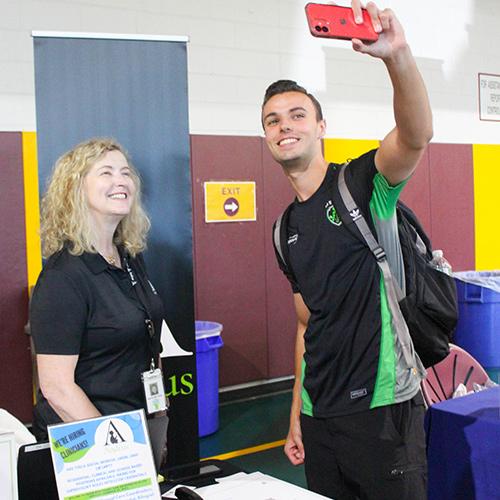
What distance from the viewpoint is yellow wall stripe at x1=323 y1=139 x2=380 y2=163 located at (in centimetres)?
528

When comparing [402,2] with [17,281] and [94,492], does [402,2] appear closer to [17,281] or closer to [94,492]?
[17,281]

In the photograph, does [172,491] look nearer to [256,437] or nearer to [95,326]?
[95,326]

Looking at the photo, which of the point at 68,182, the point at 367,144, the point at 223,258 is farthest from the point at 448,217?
the point at 68,182

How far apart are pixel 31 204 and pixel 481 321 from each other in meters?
3.50

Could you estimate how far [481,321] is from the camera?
5.12 m

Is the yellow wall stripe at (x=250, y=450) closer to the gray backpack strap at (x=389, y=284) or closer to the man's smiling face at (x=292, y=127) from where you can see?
the gray backpack strap at (x=389, y=284)

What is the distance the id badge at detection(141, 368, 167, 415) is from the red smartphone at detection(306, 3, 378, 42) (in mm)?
1142

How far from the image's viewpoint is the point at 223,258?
187 inches

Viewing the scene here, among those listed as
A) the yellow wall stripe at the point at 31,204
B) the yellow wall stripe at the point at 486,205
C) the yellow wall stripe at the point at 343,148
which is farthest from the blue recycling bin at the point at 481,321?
the yellow wall stripe at the point at 31,204

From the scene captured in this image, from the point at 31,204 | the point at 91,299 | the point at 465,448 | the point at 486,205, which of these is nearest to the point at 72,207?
the point at 91,299

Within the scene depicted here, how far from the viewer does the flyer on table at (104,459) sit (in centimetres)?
104

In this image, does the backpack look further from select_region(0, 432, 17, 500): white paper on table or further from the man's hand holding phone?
select_region(0, 432, 17, 500): white paper on table

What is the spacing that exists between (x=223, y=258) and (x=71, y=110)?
235 centimetres

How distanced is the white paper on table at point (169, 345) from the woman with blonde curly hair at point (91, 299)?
2.24 ft
